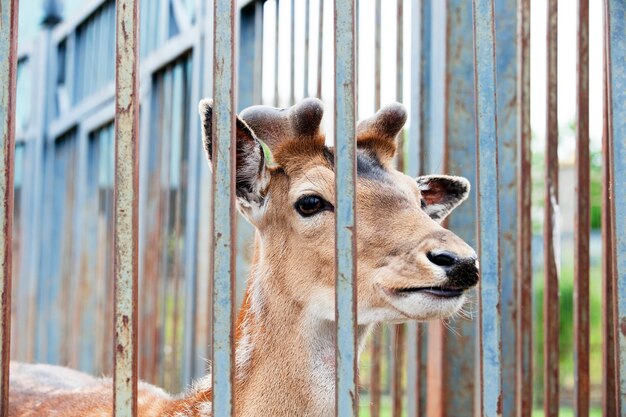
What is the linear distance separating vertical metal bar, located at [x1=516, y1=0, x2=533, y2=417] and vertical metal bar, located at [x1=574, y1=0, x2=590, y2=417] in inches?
15.2

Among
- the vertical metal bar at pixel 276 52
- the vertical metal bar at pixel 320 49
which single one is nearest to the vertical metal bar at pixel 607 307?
the vertical metal bar at pixel 320 49

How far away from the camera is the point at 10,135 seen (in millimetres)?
2186

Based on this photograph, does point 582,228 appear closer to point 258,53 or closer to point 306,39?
point 306,39

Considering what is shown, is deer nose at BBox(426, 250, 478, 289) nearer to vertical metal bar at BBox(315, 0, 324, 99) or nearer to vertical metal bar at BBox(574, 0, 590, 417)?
vertical metal bar at BBox(574, 0, 590, 417)

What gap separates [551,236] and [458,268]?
1190 millimetres

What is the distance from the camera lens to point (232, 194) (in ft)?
7.11

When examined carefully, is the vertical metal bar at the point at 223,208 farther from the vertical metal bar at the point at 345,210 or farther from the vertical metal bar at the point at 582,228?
the vertical metal bar at the point at 582,228

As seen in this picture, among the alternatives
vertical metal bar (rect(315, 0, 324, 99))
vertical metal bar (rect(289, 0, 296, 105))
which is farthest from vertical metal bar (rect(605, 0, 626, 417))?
vertical metal bar (rect(289, 0, 296, 105))

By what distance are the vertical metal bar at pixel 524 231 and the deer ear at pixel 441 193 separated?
0.36m

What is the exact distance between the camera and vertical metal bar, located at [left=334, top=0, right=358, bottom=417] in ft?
7.02

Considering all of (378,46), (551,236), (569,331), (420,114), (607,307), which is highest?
(378,46)

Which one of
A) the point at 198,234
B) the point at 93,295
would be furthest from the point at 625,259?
the point at 93,295

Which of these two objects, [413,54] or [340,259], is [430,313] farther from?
[413,54]

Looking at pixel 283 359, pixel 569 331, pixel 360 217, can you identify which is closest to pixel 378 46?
pixel 360 217
